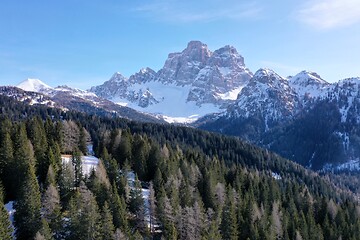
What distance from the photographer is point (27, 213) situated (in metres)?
67.2

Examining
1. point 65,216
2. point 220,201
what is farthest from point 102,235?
point 220,201

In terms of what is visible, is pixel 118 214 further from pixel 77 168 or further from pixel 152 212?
pixel 77 168

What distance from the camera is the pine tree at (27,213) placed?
6612 centimetres

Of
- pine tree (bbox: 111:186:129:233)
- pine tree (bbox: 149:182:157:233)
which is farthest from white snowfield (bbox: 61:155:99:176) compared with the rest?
pine tree (bbox: 111:186:129:233)

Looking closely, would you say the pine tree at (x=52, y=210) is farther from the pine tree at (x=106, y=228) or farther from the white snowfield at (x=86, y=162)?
the white snowfield at (x=86, y=162)

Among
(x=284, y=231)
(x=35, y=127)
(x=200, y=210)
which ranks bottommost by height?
(x=284, y=231)

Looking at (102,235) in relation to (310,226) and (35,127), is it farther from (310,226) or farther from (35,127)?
(310,226)

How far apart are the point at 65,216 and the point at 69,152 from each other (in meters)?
51.8

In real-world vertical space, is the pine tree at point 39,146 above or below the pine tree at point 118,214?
above

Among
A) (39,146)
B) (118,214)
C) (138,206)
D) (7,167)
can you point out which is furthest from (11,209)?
(138,206)

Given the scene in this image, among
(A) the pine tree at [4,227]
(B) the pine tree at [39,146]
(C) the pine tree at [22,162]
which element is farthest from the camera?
(B) the pine tree at [39,146]

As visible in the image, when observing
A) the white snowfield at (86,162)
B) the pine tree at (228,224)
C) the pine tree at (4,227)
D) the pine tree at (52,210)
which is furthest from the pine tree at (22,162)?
the pine tree at (228,224)

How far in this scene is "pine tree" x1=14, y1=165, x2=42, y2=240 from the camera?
66125 mm

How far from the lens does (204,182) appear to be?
105938 mm
